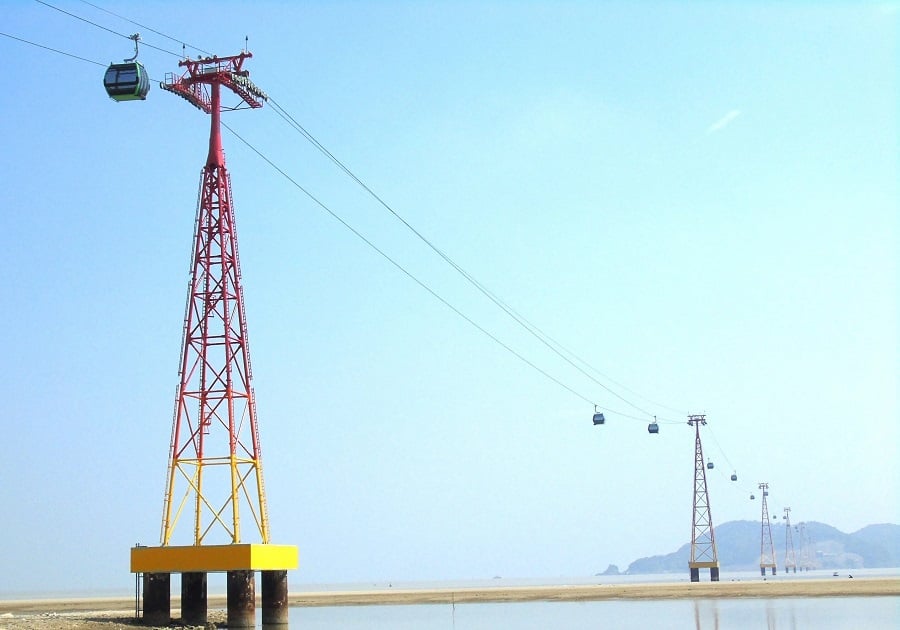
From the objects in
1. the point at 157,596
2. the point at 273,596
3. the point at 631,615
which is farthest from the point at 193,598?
the point at 631,615

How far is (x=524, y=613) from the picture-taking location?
70562 millimetres

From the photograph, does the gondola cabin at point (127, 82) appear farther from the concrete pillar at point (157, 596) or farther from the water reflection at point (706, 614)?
the water reflection at point (706, 614)

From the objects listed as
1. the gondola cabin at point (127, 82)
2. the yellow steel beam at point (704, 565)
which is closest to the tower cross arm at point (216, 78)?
the gondola cabin at point (127, 82)

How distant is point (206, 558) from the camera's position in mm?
46469

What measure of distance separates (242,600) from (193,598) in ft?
8.92

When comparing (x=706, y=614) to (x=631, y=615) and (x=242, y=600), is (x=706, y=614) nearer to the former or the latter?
(x=631, y=615)

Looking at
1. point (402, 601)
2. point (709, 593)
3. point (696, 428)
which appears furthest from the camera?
point (696, 428)

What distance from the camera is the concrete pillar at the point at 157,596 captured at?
48.0 meters

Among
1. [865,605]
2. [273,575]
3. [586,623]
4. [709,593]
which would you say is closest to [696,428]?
[709,593]

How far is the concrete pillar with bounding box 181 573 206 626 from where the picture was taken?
47906mm

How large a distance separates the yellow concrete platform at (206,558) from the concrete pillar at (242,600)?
58 cm

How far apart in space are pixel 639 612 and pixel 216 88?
38.7 metres

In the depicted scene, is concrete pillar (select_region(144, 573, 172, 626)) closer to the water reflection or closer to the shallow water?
the shallow water

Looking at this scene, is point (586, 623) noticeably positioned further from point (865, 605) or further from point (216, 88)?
point (216, 88)
